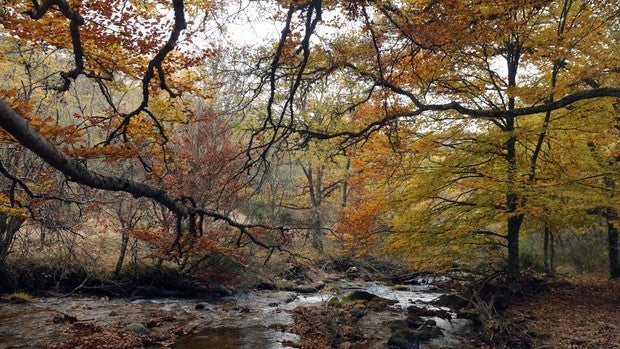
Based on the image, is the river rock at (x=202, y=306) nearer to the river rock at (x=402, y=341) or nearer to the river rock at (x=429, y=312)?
the river rock at (x=402, y=341)

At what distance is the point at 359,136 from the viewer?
30.8ft

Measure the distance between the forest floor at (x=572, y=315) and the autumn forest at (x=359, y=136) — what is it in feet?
0.82

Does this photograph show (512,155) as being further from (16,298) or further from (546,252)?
(16,298)

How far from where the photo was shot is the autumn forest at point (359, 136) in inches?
284

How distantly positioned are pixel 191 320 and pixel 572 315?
9273 millimetres

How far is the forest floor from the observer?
793 centimetres

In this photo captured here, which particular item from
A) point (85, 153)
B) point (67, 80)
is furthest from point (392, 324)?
point (67, 80)

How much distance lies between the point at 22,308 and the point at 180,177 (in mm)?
5810

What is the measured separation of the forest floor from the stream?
1552mm

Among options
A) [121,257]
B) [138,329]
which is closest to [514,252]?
[138,329]

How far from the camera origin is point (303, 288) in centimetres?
1625

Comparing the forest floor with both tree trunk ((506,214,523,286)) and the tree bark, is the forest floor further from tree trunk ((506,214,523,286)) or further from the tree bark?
the tree bark

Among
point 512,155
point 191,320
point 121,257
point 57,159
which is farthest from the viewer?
point 121,257

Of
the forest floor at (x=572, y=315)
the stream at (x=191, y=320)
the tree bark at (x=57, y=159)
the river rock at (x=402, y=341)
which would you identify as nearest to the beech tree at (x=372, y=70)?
the tree bark at (x=57, y=159)
